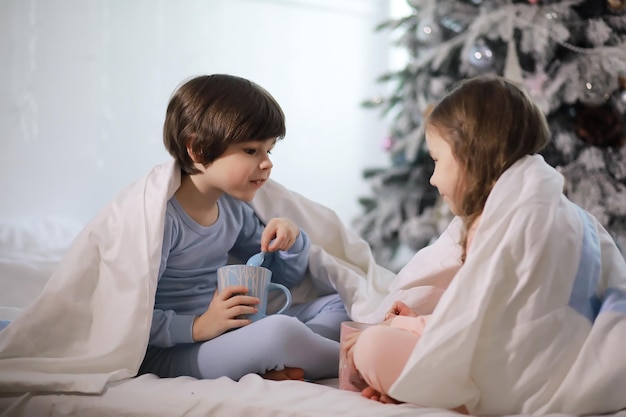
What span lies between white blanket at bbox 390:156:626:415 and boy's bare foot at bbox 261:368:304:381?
334 mm

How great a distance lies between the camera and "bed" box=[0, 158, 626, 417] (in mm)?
1149

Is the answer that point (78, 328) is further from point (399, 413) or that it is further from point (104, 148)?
point (104, 148)

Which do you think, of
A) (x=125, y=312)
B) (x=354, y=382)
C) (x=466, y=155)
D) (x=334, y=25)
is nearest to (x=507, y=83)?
(x=466, y=155)

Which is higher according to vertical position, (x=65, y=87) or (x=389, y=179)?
(x=65, y=87)

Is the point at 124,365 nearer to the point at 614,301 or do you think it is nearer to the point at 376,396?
the point at 376,396

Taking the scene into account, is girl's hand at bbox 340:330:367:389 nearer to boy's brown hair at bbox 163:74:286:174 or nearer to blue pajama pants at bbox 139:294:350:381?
blue pajama pants at bbox 139:294:350:381

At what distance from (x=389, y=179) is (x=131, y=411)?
2.06 meters

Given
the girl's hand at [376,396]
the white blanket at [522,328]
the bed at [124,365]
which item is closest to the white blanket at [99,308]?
the bed at [124,365]

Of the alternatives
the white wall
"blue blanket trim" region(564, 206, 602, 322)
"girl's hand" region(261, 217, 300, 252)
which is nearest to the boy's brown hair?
"girl's hand" region(261, 217, 300, 252)

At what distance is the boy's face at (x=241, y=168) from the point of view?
59.4 inches

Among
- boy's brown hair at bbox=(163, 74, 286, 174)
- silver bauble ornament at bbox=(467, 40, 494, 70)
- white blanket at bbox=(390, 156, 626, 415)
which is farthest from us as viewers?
silver bauble ornament at bbox=(467, 40, 494, 70)

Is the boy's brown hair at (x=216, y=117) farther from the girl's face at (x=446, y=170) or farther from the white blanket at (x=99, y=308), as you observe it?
the girl's face at (x=446, y=170)

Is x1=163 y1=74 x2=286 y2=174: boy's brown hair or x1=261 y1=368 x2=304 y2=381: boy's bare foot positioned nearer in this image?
x1=261 y1=368 x2=304 y2=381: boy's bare foot

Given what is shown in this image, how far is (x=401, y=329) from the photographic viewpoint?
1168 mm
